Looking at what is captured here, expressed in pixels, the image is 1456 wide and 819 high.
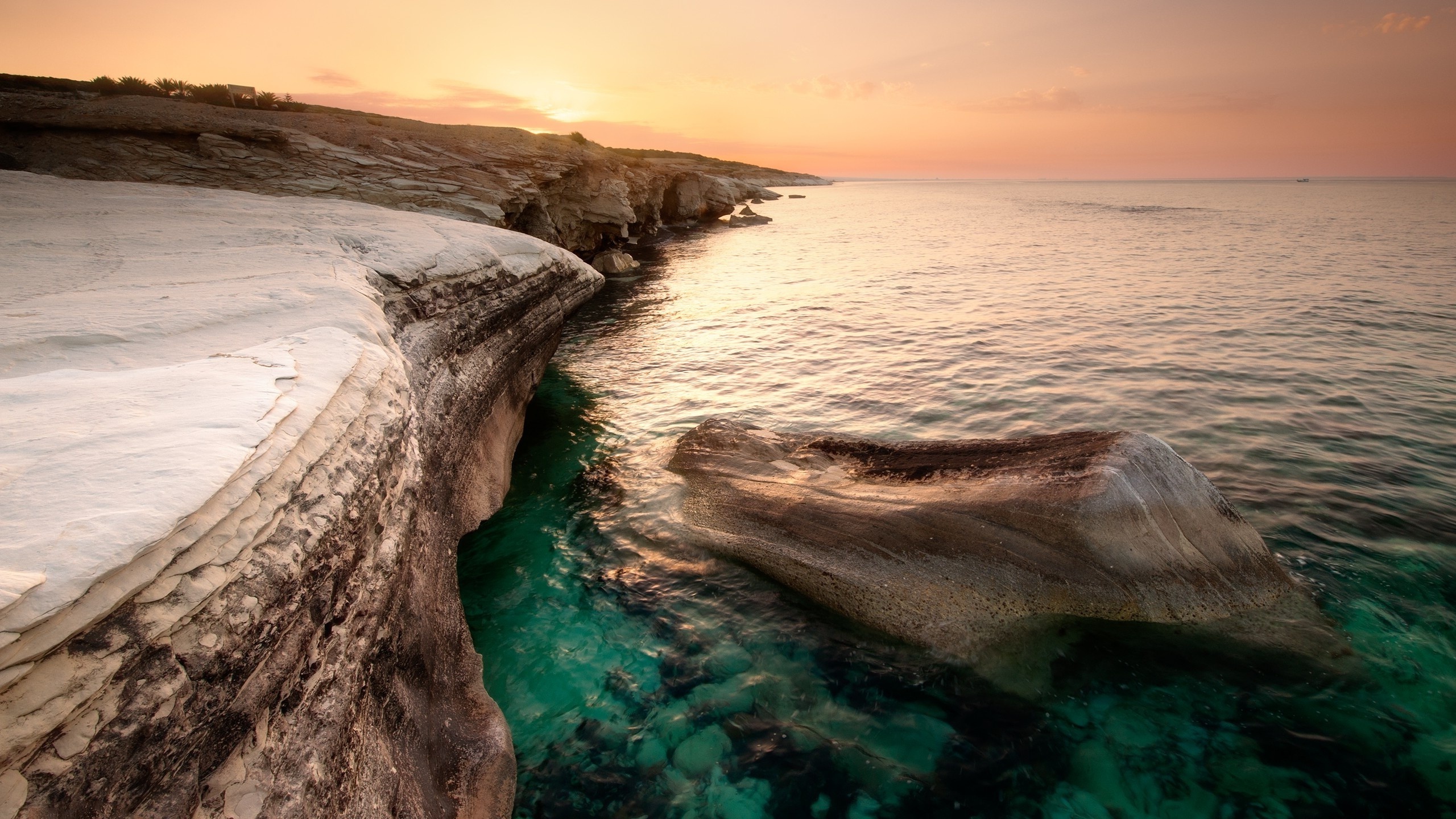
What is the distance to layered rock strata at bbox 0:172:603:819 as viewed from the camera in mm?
2031

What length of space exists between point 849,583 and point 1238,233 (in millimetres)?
43332

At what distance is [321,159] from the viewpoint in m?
18.4

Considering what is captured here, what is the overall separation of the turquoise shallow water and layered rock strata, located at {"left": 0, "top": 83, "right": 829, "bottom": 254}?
743cm

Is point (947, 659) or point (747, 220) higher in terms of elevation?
point (747, 220)

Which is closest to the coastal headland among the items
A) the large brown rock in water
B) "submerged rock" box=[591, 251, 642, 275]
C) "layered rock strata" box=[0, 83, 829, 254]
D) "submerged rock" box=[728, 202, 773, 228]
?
the large brown rock in water

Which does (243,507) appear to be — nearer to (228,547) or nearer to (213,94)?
(228,547)

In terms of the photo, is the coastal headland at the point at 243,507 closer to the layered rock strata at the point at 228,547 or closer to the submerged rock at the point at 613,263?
the layered rock strata at the point at 228,547

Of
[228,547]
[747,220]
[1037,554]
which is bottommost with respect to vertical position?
[747,220]

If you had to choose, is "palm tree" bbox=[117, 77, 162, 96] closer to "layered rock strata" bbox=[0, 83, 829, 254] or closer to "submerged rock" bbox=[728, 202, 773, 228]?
"layered rock strata" bbox=[0, 83, 829, 254]

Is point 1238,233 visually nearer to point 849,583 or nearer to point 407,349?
point 849,583

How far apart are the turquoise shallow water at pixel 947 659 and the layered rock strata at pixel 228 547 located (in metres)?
1.09

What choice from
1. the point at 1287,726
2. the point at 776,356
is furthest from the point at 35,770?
the point at 776,356

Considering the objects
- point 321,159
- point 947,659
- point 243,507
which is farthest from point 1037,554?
point 321,159

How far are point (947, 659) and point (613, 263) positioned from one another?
968 inches
